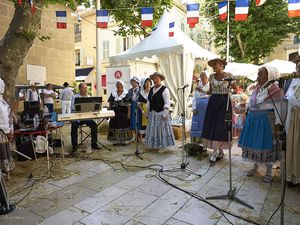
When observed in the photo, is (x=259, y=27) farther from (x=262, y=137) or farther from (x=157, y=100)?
(x=262, y=137)

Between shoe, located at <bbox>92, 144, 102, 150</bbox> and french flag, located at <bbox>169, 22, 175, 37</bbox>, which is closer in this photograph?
shoe, located at <bbox>92, 144, 102, 150</bbox>

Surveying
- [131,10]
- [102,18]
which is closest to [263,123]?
[102,18]

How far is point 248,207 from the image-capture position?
270 cm

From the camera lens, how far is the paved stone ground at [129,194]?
2508 millimetres

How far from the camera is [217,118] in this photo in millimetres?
4145

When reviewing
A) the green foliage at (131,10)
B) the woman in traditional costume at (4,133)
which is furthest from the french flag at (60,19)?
the woman in traditional costume at (4,133)

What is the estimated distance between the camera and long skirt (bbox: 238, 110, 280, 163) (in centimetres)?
344

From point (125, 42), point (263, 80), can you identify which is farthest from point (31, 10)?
point (125, 42)

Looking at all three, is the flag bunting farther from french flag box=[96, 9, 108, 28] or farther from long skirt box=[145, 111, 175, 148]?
long skirt box=[145, 111, 175, 148]

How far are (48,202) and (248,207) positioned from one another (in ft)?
7.44

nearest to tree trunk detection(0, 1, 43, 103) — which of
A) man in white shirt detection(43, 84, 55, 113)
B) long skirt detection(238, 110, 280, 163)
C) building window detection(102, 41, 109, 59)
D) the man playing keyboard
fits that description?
the man playing keyboard

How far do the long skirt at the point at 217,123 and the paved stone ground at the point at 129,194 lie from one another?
1.40ft

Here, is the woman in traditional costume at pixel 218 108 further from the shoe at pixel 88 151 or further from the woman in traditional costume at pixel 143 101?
the shoe at pixel 88 151

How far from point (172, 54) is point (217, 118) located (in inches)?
142
